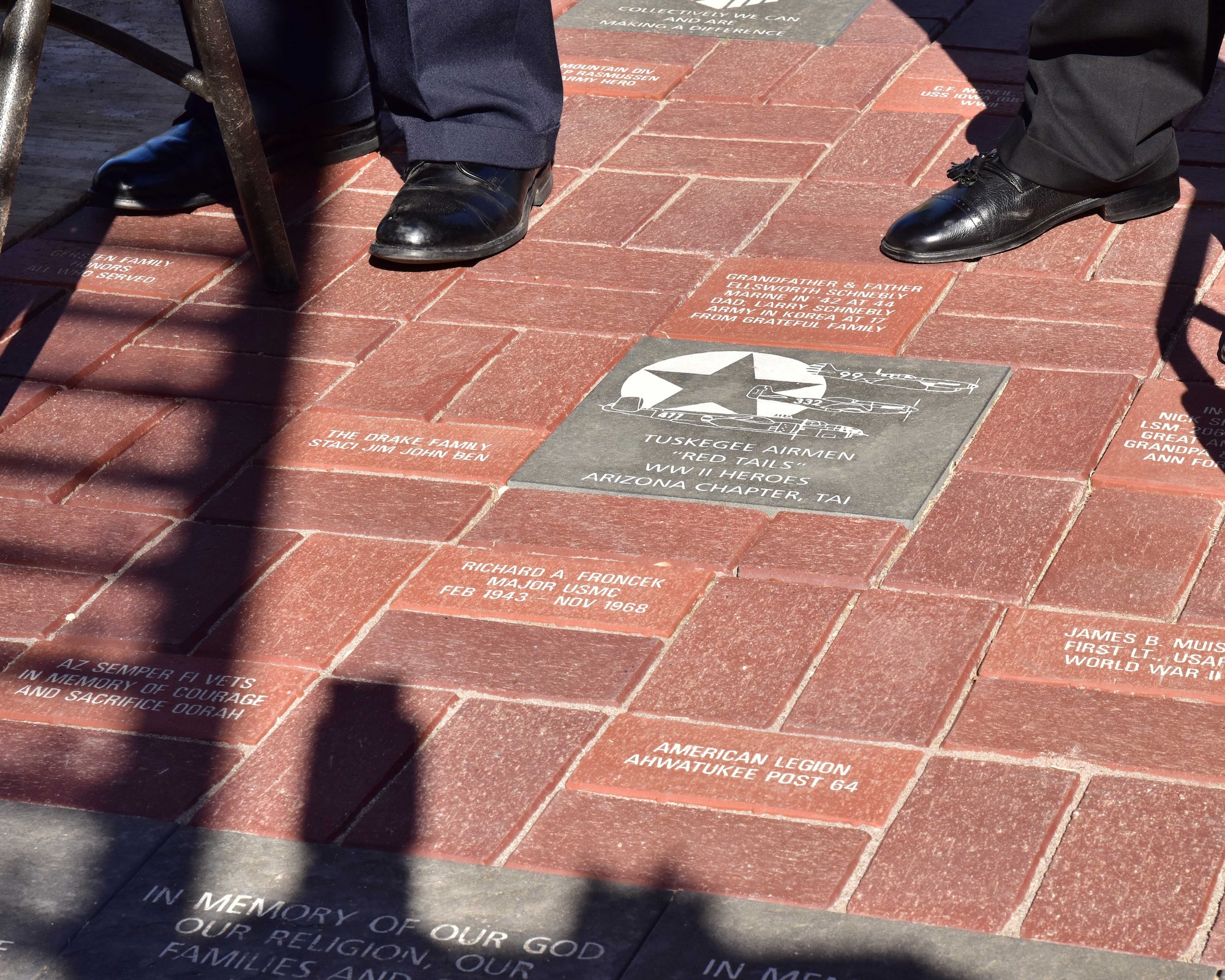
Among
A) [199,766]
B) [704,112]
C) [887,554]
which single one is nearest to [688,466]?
[887,554]

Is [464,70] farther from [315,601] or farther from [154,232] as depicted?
[315,601]

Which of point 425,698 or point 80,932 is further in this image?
point 425,698

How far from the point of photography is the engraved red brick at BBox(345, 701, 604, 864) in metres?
2.12

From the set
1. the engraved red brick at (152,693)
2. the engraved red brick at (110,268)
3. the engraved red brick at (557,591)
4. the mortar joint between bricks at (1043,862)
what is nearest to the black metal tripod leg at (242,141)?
the engraved red brick at (110,268)

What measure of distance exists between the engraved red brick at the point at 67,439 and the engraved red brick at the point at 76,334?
108mm

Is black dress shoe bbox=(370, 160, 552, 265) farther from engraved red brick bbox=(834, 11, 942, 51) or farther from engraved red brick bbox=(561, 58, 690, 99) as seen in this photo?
engraved red brick bbox=(834, 11, 942, 51)

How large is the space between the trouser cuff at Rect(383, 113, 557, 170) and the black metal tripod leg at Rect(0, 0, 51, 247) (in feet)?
3.72

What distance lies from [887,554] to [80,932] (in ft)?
4.31

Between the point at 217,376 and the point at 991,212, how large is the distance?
5.39 ft

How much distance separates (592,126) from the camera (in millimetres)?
4262

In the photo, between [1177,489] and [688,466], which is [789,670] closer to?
[688,466]

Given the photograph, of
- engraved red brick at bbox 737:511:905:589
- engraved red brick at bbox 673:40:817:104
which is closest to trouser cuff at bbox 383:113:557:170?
engraved red brick at bbox 673:40:817:104

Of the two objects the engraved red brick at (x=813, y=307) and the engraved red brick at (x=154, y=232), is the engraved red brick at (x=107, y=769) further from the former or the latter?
the engraved red brick at (x=154, y=232)

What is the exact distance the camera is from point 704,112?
429 cm
